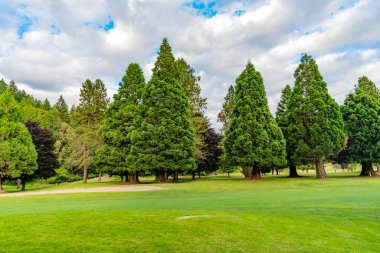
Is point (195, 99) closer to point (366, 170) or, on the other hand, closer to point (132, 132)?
point (132, 132)

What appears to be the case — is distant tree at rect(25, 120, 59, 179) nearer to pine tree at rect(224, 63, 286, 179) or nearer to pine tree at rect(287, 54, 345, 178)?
pine tree at rect(224, 63, 286, 179)

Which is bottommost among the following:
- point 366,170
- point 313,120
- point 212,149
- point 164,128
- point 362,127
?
point 366,170

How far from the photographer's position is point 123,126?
142ft

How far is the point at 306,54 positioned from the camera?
44.4m

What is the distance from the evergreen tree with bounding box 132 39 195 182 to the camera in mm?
38375

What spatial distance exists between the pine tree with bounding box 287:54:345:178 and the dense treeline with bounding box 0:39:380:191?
0.14 metres

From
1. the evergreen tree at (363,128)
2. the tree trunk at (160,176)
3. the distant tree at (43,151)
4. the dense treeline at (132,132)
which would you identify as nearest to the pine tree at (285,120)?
the evergreen tree at (363,128)

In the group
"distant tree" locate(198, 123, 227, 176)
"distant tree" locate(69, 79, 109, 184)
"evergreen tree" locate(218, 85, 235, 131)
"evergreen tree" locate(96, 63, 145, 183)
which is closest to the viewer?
"evergreen tree" locate(96, 63, 145, 183)

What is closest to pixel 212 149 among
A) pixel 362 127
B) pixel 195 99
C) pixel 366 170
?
pixel 195 99

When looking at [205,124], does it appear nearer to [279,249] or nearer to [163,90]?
[163,90]

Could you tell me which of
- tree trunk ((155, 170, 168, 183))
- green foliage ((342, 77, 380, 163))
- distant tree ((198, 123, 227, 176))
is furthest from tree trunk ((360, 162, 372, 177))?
tree trunk ((155, 170, 168, 183))

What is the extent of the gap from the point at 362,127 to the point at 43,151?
162 ft

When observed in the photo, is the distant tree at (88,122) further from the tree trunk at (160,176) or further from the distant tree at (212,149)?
the distant tree at (212,149)

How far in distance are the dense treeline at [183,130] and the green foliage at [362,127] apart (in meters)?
0.14
